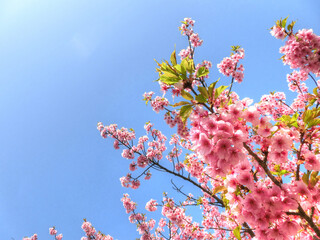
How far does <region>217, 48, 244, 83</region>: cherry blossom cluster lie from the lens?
6961 mm

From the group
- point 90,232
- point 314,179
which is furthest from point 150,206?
point 314,179

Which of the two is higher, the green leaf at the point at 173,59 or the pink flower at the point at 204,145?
the green leaf at the point at 173,59

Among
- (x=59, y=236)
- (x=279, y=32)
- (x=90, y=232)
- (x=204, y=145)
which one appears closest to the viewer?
(x=204, y=145)

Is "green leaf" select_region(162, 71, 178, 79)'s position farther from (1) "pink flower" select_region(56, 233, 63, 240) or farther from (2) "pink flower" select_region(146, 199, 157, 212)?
(1) "pink flower" select_region(56, 233, 63, 240)

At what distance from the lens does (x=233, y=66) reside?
6969mm

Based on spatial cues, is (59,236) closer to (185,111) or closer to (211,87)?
(185,111)

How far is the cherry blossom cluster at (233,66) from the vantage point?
696 cm

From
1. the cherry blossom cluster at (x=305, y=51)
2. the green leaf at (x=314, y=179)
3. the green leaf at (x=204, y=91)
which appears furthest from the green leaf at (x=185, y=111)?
the cherry blossom cluster at (x=305, y=51)

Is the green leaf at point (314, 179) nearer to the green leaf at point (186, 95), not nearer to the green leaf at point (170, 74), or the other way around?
the green leaf at point (186, 95)

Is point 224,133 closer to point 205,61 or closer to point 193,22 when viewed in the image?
point 205,61

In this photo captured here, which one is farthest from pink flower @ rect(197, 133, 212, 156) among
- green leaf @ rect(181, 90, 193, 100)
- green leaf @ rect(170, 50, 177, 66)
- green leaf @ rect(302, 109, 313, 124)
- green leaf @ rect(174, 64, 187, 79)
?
green leaf @ rect(302, 109, 313, 124)

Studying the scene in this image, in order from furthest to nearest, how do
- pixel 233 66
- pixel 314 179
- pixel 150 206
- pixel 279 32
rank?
pixel 150 206 < pixel 233 66 < pixel 279 32 < pixel 314 179

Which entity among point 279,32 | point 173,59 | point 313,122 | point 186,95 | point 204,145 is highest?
point 279,32

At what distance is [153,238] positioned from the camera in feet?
39.5
